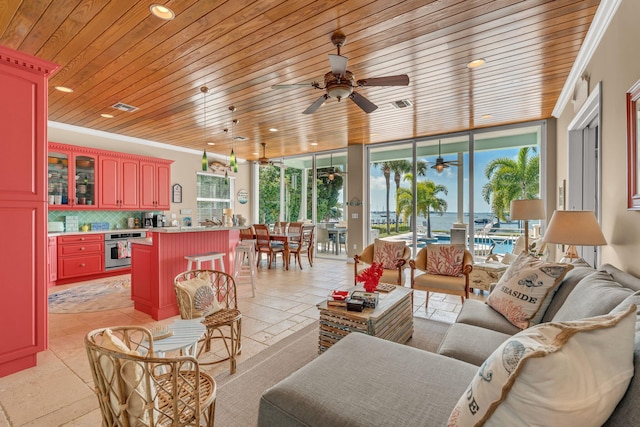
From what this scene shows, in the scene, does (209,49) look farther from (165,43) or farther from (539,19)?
(539,19)

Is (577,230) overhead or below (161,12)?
below

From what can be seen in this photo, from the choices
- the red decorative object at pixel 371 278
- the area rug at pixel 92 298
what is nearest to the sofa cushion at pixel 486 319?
the red decorative object at pixel 371 278

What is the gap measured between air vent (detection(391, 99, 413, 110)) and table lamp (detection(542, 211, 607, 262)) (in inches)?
107

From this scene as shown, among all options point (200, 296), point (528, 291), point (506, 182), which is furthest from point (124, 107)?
point (506, 182)

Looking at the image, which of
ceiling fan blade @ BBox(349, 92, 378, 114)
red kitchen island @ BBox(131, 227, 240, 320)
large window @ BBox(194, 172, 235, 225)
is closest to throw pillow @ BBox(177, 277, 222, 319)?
red kitchen island @ BBox(131, 227, 240, 320)

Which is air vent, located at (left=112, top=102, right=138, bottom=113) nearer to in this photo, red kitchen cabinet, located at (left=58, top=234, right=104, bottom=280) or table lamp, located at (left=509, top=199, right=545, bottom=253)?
red kitchen cabinet, located at (left=58, top=234, right=104, bottom=280)

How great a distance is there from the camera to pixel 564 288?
205cm

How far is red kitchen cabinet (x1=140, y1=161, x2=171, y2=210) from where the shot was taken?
21.1 ft

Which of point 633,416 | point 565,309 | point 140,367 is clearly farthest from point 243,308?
point 633,416

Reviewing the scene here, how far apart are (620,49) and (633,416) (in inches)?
101

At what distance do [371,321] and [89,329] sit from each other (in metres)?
3.16

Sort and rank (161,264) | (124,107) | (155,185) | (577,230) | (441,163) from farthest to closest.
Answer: (155,185)
(441,163)
(124,107)
(161,264)
(577,230)

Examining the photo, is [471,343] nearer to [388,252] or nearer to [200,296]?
[200,296]

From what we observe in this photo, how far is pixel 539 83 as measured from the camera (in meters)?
3.78
